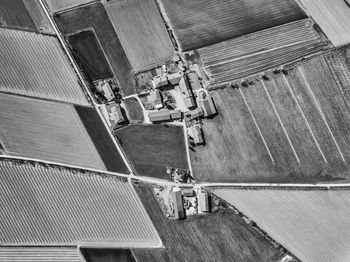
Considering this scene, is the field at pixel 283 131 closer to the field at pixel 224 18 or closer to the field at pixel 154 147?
the field at pixel 154 147

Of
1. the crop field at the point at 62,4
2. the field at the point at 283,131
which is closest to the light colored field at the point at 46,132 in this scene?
the crop field at the point at 62,4

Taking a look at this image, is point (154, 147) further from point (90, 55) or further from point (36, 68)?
point (36, 68)

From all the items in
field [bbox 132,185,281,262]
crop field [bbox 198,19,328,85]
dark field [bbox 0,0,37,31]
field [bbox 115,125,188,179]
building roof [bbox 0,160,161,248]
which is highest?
dark field [bbox 0,0,37,31]

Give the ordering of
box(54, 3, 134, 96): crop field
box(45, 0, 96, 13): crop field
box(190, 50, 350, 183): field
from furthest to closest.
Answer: box(45, 0, 96, 13): crop field < box(54, 3, 134, 96): crop field < box(190, 50, 350, 183): field

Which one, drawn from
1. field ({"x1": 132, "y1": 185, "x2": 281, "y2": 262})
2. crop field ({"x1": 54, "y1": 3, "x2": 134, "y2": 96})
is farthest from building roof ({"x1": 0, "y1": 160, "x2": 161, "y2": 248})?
crop field ({"x1": 54, "y1": 3, "x2": 134, "y2": 96})

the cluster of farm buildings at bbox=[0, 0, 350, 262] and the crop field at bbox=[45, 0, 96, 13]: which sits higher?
the crop field at bbox=[45, 0, 96, 13]

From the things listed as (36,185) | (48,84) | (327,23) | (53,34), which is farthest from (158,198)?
(327,23)

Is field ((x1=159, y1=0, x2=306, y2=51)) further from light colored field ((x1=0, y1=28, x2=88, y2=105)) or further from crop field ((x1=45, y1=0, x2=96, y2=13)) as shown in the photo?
light colored field ((x1=0, y1=28, x2=88, y2=105))

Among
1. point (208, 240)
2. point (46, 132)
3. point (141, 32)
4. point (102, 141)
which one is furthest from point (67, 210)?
point (141, 32)
